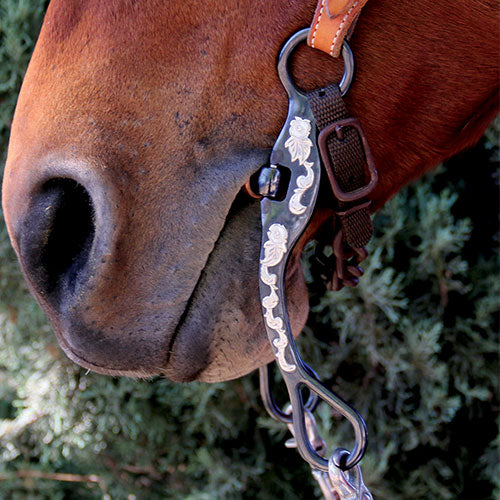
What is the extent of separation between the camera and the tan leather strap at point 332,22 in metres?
0.62

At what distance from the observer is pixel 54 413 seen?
5.56 feet

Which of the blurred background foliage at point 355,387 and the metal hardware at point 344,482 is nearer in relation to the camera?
the metal hardware at point 344,482

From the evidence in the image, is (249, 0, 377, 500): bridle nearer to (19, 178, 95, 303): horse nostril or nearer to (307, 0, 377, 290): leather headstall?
(307, 0, 377, 290): leather headstall

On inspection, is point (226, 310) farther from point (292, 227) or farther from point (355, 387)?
point (355, 387)

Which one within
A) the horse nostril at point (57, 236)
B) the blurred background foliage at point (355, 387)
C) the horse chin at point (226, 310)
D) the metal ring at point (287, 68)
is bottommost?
the blurred background foliage at point (355, 387)

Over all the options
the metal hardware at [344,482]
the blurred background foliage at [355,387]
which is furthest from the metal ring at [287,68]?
the blurred background foliage at [355,387]

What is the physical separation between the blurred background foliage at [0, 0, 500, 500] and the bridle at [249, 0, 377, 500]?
0.71 meters

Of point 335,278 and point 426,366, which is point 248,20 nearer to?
point 335,278

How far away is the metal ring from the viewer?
0.64 meters

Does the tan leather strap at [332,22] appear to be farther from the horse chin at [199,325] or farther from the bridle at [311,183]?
the horse chin at [199,325]

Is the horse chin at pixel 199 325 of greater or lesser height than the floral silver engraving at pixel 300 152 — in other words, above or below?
below

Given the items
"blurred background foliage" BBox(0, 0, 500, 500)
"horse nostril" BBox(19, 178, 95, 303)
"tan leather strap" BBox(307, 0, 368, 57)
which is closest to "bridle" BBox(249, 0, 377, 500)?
"tan leather strap" BBox(307, 0, 368, 57)

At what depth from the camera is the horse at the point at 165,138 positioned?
0.65 meters

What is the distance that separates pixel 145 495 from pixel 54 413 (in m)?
0.42
